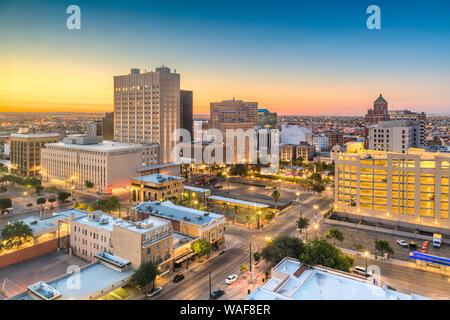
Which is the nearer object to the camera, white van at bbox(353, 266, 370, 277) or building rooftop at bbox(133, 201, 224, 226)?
white van at bbox(353, 266, 370, 277)

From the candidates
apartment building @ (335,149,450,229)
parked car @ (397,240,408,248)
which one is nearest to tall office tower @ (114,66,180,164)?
apartment building @ (335,149,450,229)

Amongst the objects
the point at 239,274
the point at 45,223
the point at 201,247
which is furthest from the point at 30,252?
the point at 239,274

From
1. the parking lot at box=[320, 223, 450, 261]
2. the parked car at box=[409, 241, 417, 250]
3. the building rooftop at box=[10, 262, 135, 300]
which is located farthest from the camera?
the parked car at box=[409, 241, 417, 250]

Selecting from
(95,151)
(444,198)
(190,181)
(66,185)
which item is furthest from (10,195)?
(444,198)

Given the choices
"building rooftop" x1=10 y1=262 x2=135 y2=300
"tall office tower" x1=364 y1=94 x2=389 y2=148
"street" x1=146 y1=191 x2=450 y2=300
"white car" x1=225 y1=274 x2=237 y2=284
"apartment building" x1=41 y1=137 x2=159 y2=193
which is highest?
"tall office tower" x1=364 y1=94 x2=389 y2=148

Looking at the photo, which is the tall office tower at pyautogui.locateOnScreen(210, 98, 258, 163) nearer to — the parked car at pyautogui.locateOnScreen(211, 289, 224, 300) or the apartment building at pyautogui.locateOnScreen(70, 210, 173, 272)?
the apartment building at pyautogui.locateOnScreen(70, 210, 173, 272)

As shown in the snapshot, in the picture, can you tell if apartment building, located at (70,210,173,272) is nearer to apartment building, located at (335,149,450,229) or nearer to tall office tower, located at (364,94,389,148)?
apartment building, located at (335,149,450,229)

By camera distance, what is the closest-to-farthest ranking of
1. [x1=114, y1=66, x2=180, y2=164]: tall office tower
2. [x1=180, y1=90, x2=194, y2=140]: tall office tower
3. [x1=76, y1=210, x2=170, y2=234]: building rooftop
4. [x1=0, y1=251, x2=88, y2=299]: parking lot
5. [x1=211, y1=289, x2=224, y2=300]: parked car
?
[x1=211, y1=289, x2=224, y2=300]: parked car < [x1=0, y1=251, x2=88, y2=299]: parking lot < [x1=76, y1=210, x2=170, y2=234]: building rooftop < [x1=114, y1=66, x2=180, y2=164]: tall office tower < [x1=180, y1=90, x2=194, y2=140]: tall office tower

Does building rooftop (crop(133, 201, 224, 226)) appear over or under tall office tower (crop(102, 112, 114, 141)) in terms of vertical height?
under
